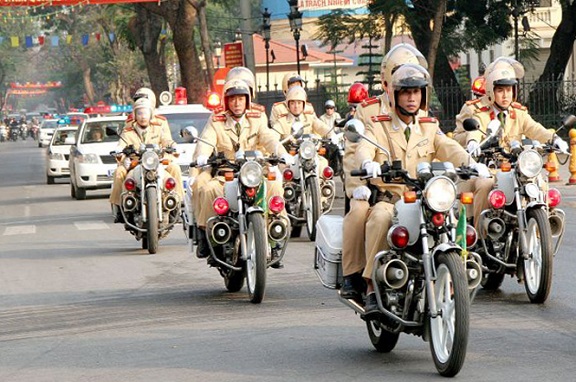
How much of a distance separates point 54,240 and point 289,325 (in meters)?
9.86

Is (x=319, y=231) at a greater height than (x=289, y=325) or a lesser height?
greater

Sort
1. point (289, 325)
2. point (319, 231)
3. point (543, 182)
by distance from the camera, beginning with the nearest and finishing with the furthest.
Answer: point (319, 231)
point (289, 325)
point (543, 182)

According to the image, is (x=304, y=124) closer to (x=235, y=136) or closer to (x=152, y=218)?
(x=152, y=218)

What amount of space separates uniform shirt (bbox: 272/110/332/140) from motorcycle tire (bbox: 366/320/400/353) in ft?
34.1

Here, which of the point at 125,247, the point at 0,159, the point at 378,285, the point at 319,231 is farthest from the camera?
the point at 0,159

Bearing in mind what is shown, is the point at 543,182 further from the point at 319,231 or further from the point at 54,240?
the point at 54,240

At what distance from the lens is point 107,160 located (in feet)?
95.8

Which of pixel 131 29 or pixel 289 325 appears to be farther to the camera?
pixel 131 29

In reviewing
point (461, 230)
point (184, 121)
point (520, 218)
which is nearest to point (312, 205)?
point (520, 218)

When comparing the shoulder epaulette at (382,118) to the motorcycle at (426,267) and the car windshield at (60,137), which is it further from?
the car windshield at (60,137)

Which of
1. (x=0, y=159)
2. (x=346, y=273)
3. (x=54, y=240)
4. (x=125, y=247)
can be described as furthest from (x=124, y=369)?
(x=0, y=159)

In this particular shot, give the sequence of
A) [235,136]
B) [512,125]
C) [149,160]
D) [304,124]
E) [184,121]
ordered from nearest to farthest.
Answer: [512,125], [235,136], [149,160], [304,124], [184,121]

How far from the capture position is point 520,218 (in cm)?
1132

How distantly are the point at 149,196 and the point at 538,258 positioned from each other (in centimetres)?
631
